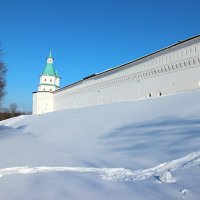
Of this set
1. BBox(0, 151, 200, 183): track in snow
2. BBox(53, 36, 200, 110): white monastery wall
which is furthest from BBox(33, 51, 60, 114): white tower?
BBox(0, 151, 200, 183): track in snow

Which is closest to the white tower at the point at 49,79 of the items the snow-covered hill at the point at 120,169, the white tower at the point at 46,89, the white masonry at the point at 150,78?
the white tower at the point at 46,89

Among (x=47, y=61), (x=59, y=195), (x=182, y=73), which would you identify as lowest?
(x=59, y=195)

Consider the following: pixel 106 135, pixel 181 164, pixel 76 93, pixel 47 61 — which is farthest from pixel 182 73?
pixel 47 61

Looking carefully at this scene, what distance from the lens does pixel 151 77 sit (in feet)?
66.4

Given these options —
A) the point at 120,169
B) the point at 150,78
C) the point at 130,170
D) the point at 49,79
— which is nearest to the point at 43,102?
the point at 49,79

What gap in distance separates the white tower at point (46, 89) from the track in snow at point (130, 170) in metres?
40.4

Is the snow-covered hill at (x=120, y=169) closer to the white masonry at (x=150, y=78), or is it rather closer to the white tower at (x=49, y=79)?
the white masonry at (x=150, y=78)

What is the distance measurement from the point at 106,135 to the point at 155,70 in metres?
12.5

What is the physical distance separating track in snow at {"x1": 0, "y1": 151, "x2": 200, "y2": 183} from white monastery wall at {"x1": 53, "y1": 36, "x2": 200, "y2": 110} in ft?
40.7

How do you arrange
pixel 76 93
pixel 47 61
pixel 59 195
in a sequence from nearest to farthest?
pixel 59 195 → pixel 76 93 → pixel 47 61

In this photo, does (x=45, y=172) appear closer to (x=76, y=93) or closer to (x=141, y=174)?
(x=141, y=174)

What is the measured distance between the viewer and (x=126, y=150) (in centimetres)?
581

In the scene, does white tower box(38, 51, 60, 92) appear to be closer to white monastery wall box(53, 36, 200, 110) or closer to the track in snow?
white monastery wall box(53, 36, 200, 110)

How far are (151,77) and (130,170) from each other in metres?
16.4
